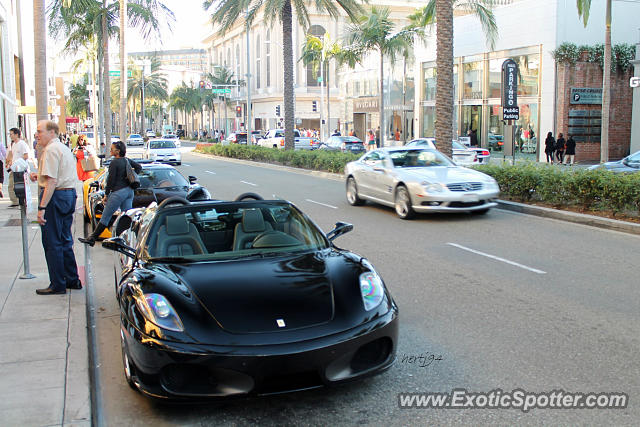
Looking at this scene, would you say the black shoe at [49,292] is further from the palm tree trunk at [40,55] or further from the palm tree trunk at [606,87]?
the palm tree trunk at [606,87]

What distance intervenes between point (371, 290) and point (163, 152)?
32.3 m

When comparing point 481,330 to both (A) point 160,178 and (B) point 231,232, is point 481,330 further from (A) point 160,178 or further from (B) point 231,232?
(A) point 160,178

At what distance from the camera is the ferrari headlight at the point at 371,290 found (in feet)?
15.1

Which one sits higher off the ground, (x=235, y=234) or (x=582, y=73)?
(x=582, y=73)

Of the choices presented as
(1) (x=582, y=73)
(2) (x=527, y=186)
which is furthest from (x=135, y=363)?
(1) (x=582, y=73)

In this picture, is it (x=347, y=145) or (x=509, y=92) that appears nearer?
(x=509, y=92)

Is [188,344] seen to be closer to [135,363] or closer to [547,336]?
[135,363]

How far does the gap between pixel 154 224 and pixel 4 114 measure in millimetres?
39532

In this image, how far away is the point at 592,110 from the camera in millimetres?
33906

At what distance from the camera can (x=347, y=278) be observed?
4.82 m

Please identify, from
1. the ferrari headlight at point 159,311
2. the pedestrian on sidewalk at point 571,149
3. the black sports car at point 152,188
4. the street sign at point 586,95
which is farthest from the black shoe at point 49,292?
the street sign at point 586,95

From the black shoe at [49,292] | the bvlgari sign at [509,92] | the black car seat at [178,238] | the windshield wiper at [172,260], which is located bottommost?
the black shoe at [49,292]

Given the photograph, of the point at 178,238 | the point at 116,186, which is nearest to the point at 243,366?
the point at 178,238

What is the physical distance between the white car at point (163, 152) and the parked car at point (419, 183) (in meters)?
21.4
